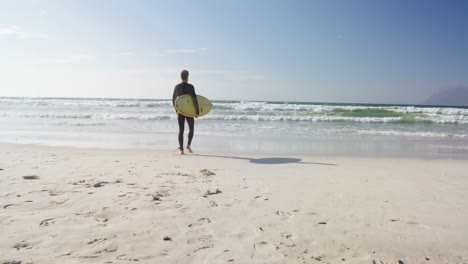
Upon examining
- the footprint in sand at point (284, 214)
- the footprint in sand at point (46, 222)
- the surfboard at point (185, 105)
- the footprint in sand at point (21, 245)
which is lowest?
the footprint in sand at point (284, 214)

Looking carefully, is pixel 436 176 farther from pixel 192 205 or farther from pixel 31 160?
pixel 31 160

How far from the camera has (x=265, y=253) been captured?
231cm

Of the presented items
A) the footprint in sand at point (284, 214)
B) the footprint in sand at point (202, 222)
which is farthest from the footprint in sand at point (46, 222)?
the footprint in sand at point (284, 214)

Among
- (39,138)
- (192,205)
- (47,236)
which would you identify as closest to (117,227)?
(47,236)

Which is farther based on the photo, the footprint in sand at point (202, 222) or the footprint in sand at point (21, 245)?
the footprint in sand at point (202, 222)

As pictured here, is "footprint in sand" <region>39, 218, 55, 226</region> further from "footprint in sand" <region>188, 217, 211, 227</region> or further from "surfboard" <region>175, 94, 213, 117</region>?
"surfboard" <region>175, 94, 213, 117</region>

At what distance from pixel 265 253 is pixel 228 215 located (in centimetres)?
79

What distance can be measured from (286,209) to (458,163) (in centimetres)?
516

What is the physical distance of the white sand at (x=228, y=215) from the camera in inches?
90.5

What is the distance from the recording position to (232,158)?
22.2ft

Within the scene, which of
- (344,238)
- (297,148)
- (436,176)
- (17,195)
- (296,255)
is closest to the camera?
(296,255)

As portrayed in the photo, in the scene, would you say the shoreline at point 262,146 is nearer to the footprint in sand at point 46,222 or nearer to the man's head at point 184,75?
the man's head at point 184,75

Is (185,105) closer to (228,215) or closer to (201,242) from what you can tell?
(228,215)

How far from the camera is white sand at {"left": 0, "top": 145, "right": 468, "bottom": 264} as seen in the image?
230 cm
